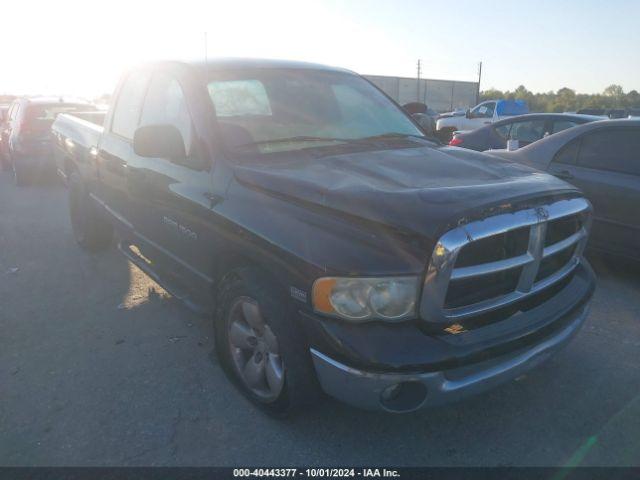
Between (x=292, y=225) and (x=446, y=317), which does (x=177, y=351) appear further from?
(x=446, y=317)

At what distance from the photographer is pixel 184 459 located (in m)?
2.55

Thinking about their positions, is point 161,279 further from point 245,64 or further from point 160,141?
point 245,64

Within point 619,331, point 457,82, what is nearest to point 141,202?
point 619,331

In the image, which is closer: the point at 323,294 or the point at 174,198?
the point at 323,294

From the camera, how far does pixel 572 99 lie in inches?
2712

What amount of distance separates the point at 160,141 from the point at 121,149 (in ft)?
4.47

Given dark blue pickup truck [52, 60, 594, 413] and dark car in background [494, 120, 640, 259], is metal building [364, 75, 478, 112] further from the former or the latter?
dark blue pickup truck [52, 60, 594, 413]

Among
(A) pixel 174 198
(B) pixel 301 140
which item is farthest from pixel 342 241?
(A) pixel 174 198

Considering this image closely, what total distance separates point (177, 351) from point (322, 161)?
1734 millimetres

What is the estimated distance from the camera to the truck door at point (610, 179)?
4.60 m

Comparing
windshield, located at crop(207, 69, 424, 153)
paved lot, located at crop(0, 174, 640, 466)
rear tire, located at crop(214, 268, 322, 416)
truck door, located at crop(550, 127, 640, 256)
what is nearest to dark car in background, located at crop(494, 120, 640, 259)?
truck door, located at crop(550, 127, 640, 256)

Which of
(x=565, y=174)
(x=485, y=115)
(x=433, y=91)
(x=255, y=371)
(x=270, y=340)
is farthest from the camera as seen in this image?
(x=433, y=91)

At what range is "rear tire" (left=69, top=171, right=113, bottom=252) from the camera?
18.0 feet

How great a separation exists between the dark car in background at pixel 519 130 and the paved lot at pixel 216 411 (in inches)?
217
